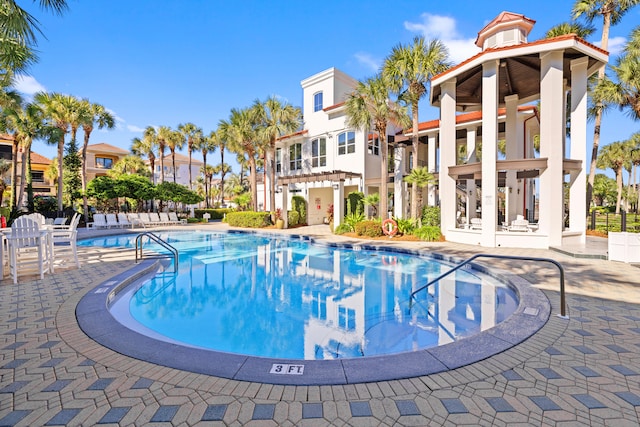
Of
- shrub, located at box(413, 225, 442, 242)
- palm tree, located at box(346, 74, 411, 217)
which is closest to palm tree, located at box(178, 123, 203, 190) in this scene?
palm tree, located at box(346, 74, 411, 217)

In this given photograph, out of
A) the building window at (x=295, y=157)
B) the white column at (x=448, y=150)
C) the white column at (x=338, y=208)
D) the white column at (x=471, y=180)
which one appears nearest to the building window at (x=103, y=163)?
the building window at (x=295, y=157)

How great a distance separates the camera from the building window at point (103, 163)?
42775 millimetres

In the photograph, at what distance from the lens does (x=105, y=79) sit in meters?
14.6

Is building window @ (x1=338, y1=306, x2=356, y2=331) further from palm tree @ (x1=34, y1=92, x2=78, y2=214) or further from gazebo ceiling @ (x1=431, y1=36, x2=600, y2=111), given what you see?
palm tree @ (x1=34, y1=92, x2=78, y2=214)

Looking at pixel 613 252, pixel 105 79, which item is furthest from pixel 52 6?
pixel 613 252

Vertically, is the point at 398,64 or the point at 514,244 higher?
the point at 398,64

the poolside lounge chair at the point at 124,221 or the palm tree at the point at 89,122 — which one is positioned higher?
the palm tree at the point at 89,122

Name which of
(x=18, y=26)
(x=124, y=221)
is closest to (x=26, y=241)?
(x=18, y=26)

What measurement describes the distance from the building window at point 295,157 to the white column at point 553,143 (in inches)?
658

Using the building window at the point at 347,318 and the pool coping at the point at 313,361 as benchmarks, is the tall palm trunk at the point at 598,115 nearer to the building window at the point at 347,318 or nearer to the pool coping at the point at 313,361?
the pool coping at the point at 313,361

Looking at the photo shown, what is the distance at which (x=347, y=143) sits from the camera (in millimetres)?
21719

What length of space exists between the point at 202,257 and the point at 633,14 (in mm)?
25820

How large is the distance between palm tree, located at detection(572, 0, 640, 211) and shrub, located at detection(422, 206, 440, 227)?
292 inches

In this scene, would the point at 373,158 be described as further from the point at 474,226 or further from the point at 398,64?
the point at 474,226
